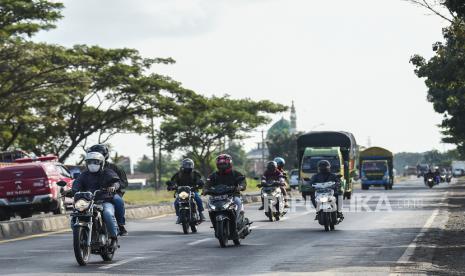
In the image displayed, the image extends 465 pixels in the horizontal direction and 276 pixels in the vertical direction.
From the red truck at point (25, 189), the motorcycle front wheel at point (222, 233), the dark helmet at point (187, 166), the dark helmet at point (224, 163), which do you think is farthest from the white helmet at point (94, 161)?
the red truck at point (25, 189)

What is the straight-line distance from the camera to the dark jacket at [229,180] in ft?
57.0

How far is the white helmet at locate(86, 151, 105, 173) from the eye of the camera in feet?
45.4

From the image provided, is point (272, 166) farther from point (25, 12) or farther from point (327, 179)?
point (25, 12)

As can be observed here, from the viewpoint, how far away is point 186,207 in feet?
67.3

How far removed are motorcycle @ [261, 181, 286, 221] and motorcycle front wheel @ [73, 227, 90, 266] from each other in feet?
41.2

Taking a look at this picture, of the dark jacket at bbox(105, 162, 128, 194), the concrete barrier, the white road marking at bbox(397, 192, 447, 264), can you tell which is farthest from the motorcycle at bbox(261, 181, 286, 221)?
the dark jacket at bbox(105, 162, 128, 194)

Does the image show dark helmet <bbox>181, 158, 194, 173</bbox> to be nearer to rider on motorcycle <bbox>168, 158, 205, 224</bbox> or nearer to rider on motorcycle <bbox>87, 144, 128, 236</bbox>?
rider on motorcycle <bbox>168, 158, 205, 224</bbox>

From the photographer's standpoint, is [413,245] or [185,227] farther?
[185,227]

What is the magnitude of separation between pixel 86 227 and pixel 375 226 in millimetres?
11314

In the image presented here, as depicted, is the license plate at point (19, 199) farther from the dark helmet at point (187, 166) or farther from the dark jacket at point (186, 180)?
the dark helmet at point (187, 166)

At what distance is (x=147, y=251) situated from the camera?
1617 centimetres

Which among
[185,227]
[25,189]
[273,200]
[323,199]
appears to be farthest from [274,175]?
[25,189]

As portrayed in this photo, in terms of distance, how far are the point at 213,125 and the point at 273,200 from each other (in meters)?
49.0

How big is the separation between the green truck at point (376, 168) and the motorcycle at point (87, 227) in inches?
2110
